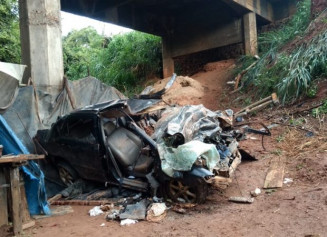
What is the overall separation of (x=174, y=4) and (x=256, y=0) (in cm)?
364

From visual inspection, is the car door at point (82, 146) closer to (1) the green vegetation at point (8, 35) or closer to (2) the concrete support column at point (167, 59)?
(1) the green vegetation at point (8, 35)

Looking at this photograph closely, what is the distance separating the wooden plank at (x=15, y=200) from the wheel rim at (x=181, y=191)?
7.45ft

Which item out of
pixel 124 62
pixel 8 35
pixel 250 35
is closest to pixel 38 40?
pixel 8 35

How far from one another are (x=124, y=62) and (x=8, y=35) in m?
6.00

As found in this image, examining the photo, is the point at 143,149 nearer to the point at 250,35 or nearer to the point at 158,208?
the point at 158,208

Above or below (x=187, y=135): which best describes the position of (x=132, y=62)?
above

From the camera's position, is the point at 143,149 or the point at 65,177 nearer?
the point at 143,149

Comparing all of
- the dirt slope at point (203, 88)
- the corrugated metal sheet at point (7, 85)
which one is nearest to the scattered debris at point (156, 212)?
the corrugated metal sheet at point (7, 85)

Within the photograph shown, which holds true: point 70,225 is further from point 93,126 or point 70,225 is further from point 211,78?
point 211,78

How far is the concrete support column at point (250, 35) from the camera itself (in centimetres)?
1383

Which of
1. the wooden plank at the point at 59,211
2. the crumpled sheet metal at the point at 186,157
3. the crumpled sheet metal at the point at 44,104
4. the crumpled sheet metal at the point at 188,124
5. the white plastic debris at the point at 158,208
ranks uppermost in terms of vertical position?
the crumpled sheet metal at the point at 44,104

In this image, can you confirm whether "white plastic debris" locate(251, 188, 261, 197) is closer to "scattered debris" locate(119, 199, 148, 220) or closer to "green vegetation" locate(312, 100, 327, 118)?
"scattered debris" locate(119, 199, 148, 220)

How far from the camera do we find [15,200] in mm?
4363

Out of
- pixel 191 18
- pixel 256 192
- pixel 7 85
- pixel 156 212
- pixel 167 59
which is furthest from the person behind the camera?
pixel 167 59
